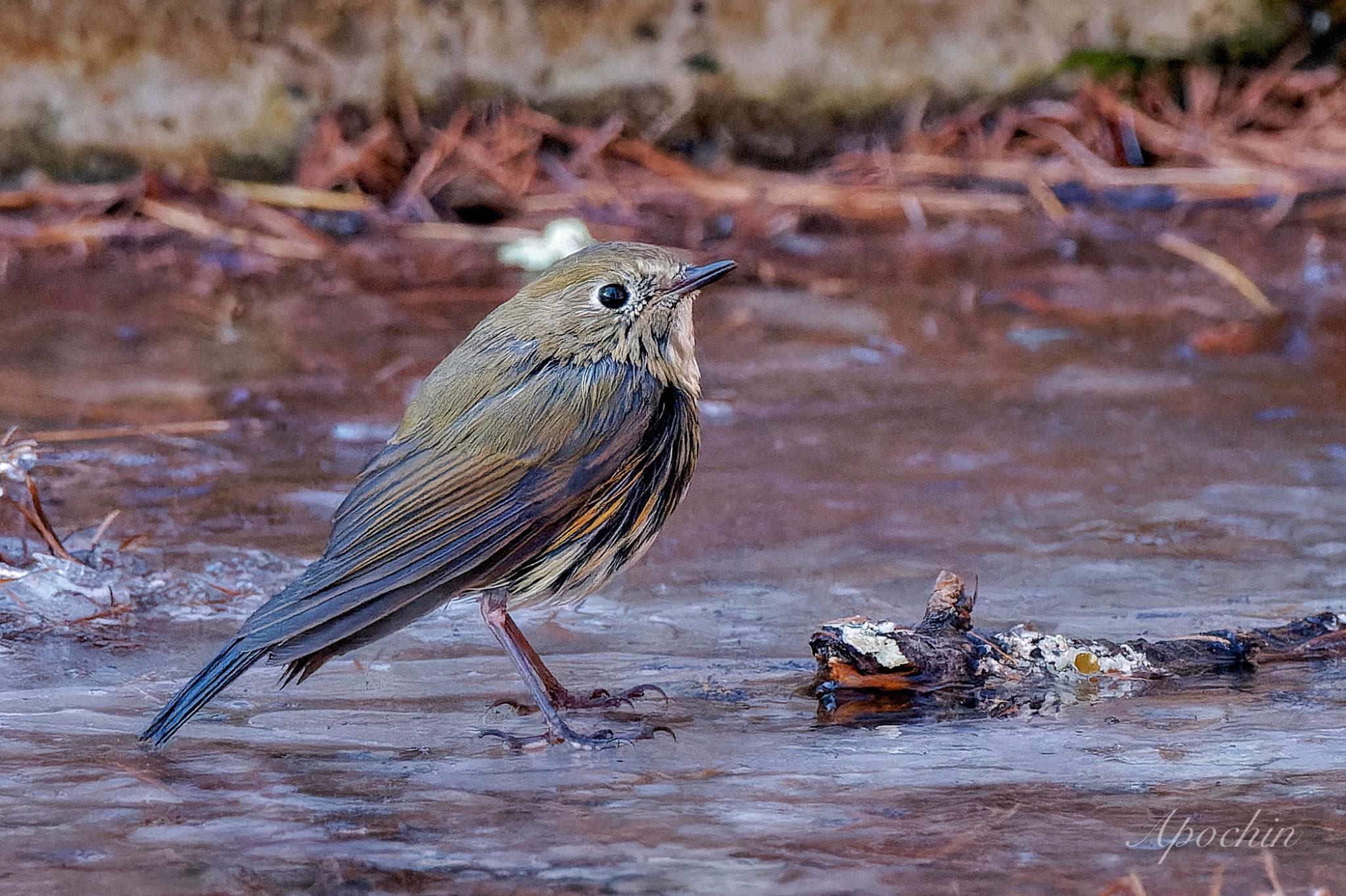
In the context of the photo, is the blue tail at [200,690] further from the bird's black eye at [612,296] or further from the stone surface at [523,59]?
the stone surface at [523,59]

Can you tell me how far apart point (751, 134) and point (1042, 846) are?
5328mm

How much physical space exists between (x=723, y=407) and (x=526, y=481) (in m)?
1.93

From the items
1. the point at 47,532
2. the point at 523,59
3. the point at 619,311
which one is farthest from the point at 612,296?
the point at 523,59

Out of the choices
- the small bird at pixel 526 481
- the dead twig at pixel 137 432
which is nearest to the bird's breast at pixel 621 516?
the small bird at pixel 526 481

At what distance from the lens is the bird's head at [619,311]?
345 centimetres

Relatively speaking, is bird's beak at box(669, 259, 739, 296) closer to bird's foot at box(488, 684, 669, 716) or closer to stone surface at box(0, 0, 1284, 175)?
bird's foot at box(488, 684, 669, 716)

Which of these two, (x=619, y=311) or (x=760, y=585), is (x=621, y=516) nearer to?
(x=619, y=311)

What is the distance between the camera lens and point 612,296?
3467 mm

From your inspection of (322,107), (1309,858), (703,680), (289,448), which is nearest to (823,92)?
(322,107)

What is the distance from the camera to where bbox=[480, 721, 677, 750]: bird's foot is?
2.96m

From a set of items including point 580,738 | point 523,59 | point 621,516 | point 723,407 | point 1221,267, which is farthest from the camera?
point 523,59

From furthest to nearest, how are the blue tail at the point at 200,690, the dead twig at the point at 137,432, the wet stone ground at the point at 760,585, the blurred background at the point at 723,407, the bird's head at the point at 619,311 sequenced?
1. the dead twig at the point at 137,432
2. the bird's head at the point at 619,311
3. the blue tail at the point at 200,690
4. the blurred background at the point at 723,407
5. the wet stone ground at the point at 760,585

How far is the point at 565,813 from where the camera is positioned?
101 inches

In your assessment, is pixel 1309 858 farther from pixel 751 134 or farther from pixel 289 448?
pixel 751 134
